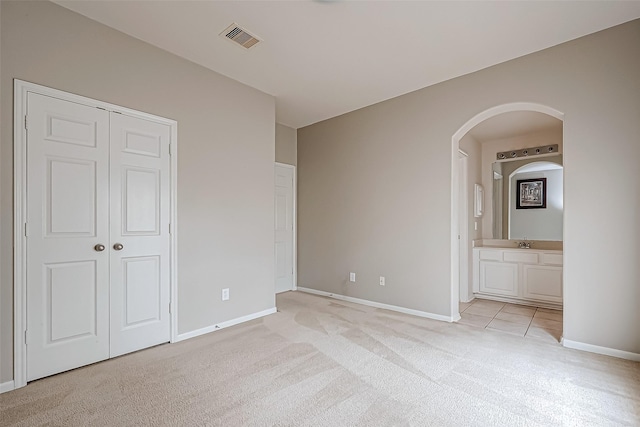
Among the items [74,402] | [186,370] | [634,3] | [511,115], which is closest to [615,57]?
[634,3]

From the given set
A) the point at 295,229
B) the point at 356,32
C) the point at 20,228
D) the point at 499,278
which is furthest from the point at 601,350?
the point at 20,228

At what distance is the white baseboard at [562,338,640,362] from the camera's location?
2.49 metres

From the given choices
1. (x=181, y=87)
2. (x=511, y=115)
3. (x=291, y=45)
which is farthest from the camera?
(x=511, y=115)

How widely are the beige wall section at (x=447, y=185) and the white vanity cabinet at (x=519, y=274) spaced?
4.76 ft

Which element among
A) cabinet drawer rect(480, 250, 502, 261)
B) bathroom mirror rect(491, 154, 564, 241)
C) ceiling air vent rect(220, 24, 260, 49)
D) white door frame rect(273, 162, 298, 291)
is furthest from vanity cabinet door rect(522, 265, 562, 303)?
ceiling air vent rect(220, 24, 260, 49)

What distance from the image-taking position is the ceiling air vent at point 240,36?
8.46ft

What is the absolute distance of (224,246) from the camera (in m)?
3.37

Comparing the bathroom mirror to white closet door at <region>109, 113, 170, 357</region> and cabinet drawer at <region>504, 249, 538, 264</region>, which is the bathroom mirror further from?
white closet door at <region>109, 113, 170, 357</region>

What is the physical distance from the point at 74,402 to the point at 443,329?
3.07m

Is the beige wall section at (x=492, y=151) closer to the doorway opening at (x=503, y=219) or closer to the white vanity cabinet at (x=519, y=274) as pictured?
the doorway opening at (x=503, y=219)

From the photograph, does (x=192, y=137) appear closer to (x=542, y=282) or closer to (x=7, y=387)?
(x=7, y=387)

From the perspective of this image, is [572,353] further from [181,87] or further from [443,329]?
[181,87]

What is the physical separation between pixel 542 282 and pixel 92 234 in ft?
16.4

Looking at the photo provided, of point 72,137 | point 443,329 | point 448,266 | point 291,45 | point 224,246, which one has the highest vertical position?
point 291,45
